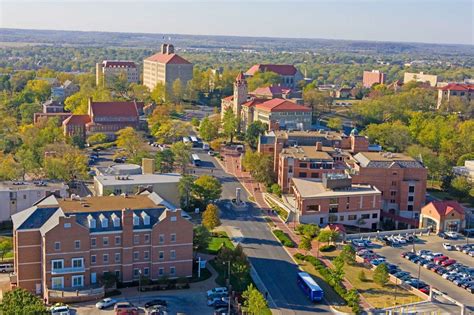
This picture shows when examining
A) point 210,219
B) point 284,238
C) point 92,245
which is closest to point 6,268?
point 92,245

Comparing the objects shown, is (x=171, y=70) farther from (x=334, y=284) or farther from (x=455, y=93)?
(x=334, y=284)

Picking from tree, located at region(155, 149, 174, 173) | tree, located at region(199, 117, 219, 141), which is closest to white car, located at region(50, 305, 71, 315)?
tree, located at region(155, 149, 174, 173)

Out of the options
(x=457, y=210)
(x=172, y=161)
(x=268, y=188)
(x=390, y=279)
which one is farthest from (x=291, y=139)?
(x=390, y=279)

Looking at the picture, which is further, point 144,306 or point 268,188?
point 268,188

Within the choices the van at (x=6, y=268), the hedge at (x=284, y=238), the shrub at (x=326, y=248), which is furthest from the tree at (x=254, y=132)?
the van at (x=6, y=268)

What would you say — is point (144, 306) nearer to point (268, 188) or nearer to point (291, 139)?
point (268, 188)

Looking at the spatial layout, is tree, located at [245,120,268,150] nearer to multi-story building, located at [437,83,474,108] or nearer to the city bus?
the city bus
